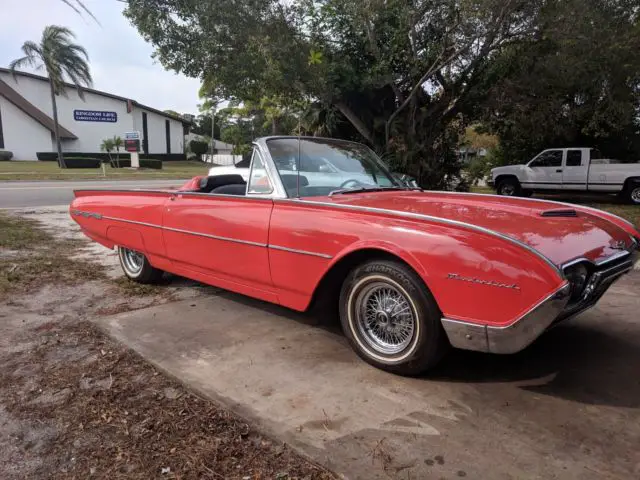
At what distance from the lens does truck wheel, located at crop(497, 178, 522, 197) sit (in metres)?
16.5

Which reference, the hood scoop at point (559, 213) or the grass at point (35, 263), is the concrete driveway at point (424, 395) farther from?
the grass at point (35, 263)

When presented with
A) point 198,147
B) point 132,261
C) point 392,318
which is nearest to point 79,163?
point 198,147

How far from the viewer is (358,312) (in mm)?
3203

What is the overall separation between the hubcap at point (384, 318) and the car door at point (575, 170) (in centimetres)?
1428

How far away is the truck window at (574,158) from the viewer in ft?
49.9

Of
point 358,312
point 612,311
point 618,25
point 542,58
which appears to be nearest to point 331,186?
point 358,312

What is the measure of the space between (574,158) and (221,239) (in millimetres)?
14538

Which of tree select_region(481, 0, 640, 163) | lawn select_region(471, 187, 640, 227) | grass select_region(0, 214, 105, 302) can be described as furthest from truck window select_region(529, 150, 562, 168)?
grass select_region(0, 214, 105, 302)

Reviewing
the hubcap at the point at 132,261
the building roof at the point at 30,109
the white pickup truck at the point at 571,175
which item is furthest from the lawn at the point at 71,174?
the hubcap at the point at 132,261

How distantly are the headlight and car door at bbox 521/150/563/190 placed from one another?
14218 millimetres

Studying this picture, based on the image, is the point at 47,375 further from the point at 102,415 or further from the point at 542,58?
the point at 542,58

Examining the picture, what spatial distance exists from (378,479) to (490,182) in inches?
680

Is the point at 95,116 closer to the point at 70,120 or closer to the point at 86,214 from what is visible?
the point at 70,120

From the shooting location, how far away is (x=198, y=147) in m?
62.3
